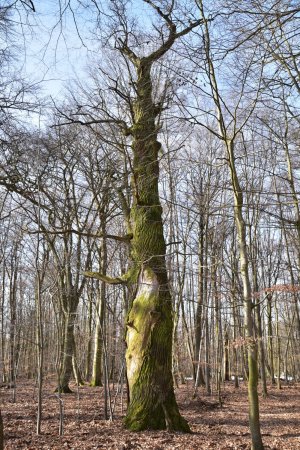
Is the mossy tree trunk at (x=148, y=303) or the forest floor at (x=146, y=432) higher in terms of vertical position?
the mossy tree trunk at (x=148, y=303)

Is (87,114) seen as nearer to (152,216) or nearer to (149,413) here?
(152,216)

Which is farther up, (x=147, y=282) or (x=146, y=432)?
(x=147, y=282)

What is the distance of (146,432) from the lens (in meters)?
6.94

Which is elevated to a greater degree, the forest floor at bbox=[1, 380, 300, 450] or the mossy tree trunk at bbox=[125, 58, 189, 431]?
the mossy tree trunk at bbox=[125, 58, 189, 431]

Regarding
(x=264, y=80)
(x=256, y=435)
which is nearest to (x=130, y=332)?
(x=256, y=435)

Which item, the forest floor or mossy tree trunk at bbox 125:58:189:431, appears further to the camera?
mossy tree trunk at bbox 125:58:189:431

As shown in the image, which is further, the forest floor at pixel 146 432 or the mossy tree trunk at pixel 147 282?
the mossy tree trunk at pixel 147 282

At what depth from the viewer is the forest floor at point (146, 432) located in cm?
632

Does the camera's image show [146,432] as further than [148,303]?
No

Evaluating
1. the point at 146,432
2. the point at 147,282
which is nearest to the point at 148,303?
the point at 147,282

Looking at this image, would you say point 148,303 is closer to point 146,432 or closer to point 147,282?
point 147,282

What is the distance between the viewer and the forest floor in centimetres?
632

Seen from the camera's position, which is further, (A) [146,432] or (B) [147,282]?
(B) [147,282]

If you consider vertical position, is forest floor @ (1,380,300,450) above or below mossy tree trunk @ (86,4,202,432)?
below
